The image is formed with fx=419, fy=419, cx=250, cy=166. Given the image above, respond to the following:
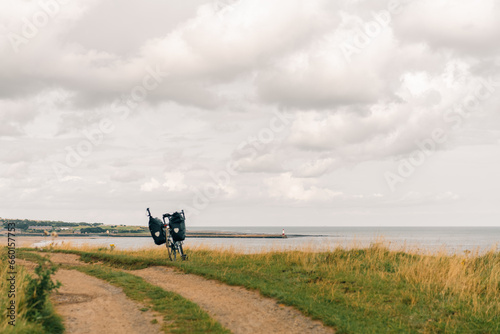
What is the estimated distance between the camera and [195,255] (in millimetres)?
24469

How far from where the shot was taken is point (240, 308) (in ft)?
38.3

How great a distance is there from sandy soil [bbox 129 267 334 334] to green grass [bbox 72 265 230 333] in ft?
1.46

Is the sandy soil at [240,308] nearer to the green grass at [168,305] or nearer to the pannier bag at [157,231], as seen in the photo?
the green grass at [168,305]

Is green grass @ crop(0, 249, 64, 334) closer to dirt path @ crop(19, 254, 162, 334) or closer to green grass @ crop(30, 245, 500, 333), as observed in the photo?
dirt path @ crop(19, 254, 162, 334)

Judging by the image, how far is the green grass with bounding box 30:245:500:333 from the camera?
1039 cm

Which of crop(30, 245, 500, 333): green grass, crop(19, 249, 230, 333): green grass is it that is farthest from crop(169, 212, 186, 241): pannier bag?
crop(19, 249, 230, 333): green grass

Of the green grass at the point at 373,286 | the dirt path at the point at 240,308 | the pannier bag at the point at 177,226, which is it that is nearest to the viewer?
the dirt path at the point at 240,308

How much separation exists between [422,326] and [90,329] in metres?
7.86

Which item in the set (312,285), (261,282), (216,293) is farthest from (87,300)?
(312,285)

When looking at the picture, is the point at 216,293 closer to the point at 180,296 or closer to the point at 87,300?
the point at 180,296

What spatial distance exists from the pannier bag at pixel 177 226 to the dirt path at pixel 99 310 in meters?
6.32

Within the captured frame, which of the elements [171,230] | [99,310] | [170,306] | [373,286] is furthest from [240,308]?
[171,230]

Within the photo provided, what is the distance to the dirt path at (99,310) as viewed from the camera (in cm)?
973

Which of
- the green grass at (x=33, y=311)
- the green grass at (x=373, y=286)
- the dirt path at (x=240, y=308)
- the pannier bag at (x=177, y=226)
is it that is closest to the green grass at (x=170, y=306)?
the dirt path at (x=240, y=308)
